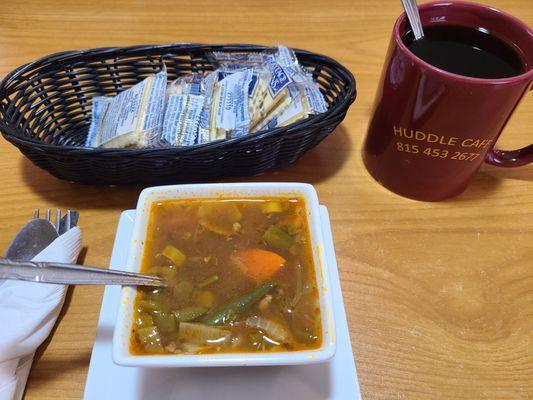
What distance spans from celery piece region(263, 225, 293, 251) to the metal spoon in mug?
19.2 inches

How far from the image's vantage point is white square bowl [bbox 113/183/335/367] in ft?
1.92

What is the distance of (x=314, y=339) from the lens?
25.0 inches

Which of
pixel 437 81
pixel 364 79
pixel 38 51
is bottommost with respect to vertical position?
pixel 38 51

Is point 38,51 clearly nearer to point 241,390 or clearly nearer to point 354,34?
point 354,34

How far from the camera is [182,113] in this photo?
39.0 inches

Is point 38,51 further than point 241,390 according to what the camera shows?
Yes

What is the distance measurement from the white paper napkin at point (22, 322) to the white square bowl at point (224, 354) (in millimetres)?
175

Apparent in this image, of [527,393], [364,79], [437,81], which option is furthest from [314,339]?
[364,79]

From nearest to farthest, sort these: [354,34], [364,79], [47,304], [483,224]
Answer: [47,304] < [483,224] < [364,79] < [354,34]

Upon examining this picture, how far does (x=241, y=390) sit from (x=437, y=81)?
2.03ft

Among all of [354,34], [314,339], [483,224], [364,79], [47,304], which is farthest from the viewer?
[354,34]

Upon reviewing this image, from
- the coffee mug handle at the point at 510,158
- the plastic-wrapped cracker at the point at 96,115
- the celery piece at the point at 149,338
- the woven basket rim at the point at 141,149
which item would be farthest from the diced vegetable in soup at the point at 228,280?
the coffee mug handle at the point at 510,158

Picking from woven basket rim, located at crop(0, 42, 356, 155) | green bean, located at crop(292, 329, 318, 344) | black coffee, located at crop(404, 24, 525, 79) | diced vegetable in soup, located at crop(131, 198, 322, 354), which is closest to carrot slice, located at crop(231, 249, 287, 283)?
diced vegetable in soup, located at crop(131, 198, 322, 354)

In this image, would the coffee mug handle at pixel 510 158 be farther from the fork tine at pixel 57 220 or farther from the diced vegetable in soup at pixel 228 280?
the fork tine at pixel 57 220
